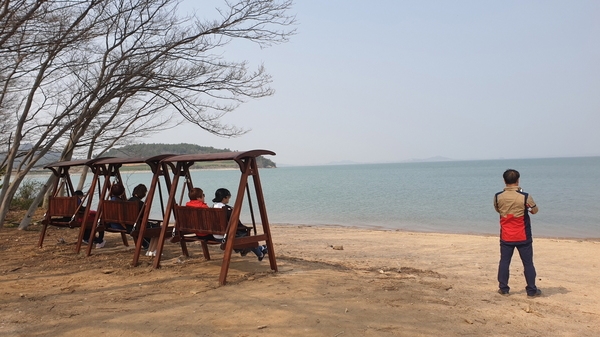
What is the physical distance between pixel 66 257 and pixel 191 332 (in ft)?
15.6

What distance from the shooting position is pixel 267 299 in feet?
17.7

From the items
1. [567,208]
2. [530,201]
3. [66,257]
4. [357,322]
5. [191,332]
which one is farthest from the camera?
[567,208]

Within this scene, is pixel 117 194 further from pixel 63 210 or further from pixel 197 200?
pixel 197 200

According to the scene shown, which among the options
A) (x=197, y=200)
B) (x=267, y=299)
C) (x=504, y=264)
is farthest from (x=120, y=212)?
(x=504, y=264)

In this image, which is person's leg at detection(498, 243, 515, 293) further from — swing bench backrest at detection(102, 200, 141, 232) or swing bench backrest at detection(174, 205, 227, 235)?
swing bench backrest at detection(102, 200, 141, 232)

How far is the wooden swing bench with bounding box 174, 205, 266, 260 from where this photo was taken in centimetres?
627

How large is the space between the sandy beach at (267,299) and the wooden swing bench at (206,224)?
1.48 feet

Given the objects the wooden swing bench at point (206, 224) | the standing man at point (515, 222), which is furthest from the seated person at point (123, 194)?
the standing man at point (515, 222)

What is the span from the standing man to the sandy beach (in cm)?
45

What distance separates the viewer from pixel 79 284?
631 centimetres

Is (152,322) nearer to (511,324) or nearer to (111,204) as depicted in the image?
(511,324)

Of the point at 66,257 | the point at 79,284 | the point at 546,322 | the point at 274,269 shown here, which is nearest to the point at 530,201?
the point at 546,322

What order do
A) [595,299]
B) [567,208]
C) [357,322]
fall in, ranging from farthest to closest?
1. [567,208]
2. [595,299]
3. [357,322]

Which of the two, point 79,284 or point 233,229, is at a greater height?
point 233,229
